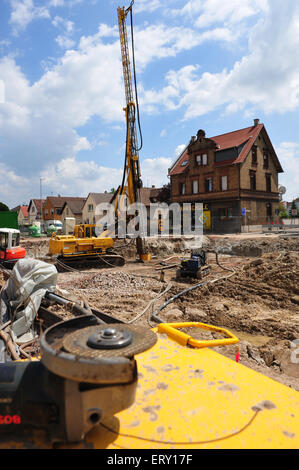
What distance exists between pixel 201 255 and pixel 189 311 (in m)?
5.38

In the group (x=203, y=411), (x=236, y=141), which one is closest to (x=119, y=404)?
(x=203, y=411)

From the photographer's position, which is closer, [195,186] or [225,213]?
[225,213]

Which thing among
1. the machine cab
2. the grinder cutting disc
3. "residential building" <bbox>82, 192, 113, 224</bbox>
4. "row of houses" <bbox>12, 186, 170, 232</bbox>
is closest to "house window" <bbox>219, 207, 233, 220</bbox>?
"row of houses" <bbox>12, 186, 170, 232</bbox>

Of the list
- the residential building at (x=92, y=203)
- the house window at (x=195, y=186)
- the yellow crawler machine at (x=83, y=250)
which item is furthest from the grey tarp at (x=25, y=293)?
the residential building at (x=92, y=203)

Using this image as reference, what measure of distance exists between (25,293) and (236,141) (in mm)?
35176

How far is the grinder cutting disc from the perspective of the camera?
1446mm

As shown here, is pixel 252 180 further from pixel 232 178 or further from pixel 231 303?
pixel 231 303

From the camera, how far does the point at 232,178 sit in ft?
109

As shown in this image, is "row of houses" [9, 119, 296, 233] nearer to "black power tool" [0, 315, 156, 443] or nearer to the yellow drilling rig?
the yellow drilling rig

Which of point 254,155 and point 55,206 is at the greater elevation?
point 254,155

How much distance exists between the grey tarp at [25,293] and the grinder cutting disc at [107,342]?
12.3 feet

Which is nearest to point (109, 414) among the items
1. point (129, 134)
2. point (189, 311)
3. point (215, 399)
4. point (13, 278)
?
point (215, 399)
